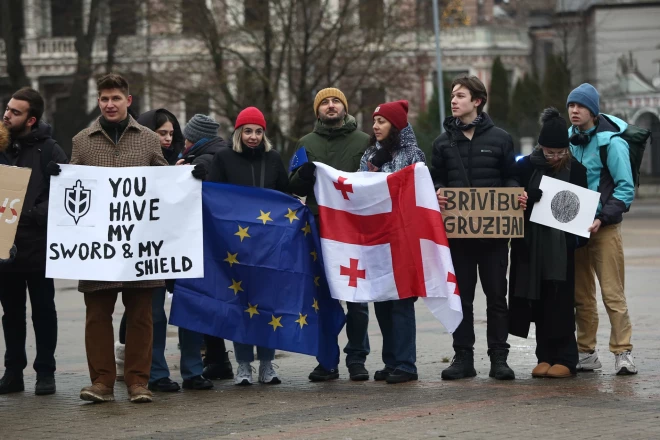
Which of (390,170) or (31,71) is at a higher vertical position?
(31,71)

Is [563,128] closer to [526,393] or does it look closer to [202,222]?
[526,393]

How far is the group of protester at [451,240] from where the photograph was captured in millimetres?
8859

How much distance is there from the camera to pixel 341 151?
9.59 metres

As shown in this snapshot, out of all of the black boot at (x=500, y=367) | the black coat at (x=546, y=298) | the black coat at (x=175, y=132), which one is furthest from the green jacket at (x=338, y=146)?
the black boot at (x=500, y=367)

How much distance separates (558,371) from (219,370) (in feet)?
8.25

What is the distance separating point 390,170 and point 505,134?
33.9 inches

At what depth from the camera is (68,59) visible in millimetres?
54438

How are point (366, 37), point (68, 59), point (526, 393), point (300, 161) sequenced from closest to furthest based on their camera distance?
1. point (526, 393)
2. point (300, 161)
3. point (366, 37)
4. point (68, 59)

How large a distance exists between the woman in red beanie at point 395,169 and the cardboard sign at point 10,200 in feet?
8.14

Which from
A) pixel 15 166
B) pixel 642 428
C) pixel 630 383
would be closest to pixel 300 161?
pixel 15 166

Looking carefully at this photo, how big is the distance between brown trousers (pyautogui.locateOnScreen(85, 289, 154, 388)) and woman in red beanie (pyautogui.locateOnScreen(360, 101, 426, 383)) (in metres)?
1.70

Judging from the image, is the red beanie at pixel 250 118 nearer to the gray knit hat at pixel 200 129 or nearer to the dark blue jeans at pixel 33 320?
the gray knit hat at pixel 200 129

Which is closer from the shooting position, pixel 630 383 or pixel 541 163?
pixel 630 383

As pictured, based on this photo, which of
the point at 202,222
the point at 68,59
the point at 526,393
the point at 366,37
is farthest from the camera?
the point at 68,59
